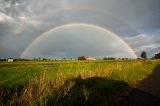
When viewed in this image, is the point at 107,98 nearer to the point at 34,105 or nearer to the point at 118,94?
Result: the point at 118,94

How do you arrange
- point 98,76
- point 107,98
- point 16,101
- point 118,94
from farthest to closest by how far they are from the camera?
point 98,76
point 118,94
point 107,98
point 16,101

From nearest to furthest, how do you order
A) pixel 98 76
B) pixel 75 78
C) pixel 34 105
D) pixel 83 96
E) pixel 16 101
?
pixel 34 105 < pixel 16 101 < pixel 83 96 < pixel 75 78 < pixel 98 76

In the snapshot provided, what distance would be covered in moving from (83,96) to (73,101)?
0.77 m

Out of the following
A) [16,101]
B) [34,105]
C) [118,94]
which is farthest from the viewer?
[118,94]

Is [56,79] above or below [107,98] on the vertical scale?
above

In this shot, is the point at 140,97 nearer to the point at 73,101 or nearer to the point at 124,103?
the point at 124,103

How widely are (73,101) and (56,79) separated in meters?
2.93

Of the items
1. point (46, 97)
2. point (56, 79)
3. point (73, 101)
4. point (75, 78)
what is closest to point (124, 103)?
point (73, 101)

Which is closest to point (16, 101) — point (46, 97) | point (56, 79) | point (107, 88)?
point (46, 97)

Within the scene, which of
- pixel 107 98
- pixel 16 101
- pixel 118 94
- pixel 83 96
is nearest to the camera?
pixel 16 101

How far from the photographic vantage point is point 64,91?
9.62 m

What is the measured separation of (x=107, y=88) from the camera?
11539 millimetres

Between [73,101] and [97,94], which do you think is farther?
[97,94]

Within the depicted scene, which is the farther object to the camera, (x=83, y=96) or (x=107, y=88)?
(x=107, y=88)
